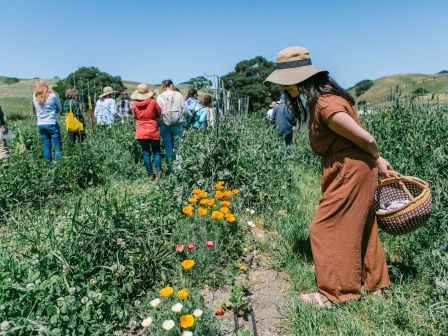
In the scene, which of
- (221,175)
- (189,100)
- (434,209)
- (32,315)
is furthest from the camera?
(189,100)

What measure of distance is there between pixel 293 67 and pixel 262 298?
1.59 metres

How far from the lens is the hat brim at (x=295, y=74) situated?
91.9 inches

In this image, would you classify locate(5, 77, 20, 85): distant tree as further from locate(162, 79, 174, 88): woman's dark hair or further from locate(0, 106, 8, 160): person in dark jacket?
locate(162, 79, 174, 88): woman's dark hair

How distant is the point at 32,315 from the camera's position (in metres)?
1.85

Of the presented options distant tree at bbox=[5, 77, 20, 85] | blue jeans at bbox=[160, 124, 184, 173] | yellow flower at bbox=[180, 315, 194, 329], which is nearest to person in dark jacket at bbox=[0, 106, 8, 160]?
blue jeans at bbox=[160, 124, 184, 173]

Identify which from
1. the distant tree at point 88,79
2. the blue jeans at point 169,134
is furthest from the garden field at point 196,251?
the distant tree at point 88,79

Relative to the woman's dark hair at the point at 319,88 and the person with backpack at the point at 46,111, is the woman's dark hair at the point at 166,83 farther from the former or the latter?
the woman's dark hair at the point at 319,88

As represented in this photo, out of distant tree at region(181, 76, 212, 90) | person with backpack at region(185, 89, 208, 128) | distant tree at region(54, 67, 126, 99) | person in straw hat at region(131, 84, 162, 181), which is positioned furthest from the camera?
distant tree at region(54, 67, 126, 99)

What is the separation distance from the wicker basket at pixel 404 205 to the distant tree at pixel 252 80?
122 ft

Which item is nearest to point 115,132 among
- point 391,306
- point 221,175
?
point 221,175

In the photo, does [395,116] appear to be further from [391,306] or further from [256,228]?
[391,306]

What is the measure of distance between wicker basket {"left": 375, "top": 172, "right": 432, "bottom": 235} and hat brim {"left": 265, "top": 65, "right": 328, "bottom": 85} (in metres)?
0.96

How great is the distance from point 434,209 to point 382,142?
2079 millimetres

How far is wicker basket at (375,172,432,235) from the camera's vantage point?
2.35 meters
